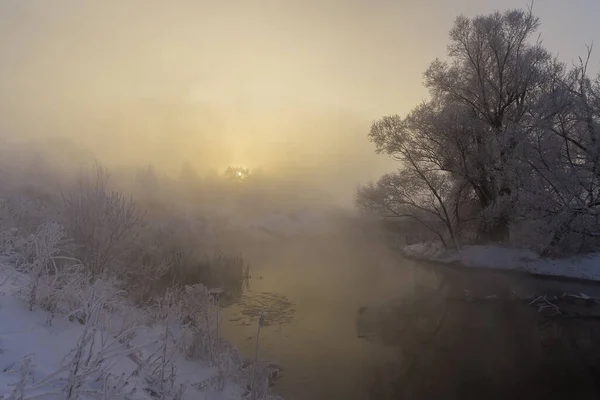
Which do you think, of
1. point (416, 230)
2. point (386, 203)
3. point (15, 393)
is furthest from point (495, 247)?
point (15, 393)

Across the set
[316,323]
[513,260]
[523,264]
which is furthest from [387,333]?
[513,260]

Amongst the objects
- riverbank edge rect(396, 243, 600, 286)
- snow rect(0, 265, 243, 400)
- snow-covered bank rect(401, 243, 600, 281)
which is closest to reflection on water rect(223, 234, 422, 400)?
snow rect(0, 265, 243, 400)

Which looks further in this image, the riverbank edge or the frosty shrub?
the riverbank edge

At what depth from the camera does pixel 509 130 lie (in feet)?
77.4

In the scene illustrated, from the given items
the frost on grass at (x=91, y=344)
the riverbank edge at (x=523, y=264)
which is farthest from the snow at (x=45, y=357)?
the riverbank edge at (x=523, y=264)

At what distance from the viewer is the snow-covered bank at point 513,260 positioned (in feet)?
77.0

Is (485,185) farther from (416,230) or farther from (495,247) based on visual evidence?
(416,230)

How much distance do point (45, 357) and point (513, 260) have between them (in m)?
27.3

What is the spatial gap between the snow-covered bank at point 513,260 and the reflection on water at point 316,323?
3546 millimetres

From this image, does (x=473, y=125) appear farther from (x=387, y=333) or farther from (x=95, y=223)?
(x=95, y=223)

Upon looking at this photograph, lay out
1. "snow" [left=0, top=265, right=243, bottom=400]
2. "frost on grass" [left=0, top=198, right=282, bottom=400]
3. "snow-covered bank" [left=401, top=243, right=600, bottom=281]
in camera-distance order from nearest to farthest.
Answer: "snow" [left=0, top=265, right=243, bottom=400] → "frost on grass" [left=0, top=198, right=282, bottom=400] → "snow-covered bank" [left=401, top=243, right=600, bottom=281]

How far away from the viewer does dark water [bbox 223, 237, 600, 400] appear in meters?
10.2

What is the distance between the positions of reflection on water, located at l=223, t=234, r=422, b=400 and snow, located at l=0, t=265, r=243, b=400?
9.33 ft

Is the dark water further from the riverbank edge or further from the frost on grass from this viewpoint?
the frost on grass
